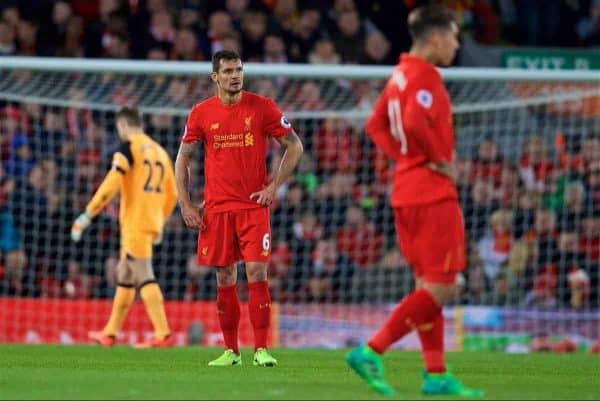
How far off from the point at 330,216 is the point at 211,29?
313 cm

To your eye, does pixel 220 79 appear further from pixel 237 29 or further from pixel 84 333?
pixel 237 29

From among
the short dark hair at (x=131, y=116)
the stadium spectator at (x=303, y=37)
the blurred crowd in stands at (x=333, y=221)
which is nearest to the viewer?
the short dark hair at (x=131, y=116)

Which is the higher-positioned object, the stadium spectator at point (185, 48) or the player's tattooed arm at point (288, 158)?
the stadium spectator at point (185, 48)

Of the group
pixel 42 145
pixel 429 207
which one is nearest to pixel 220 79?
pixel 429 207

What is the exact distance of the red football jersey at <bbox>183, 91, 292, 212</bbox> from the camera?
1008 centimetres

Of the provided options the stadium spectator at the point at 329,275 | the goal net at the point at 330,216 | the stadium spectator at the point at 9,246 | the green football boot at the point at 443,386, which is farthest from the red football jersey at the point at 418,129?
the stadium spectator at the point at 329,275

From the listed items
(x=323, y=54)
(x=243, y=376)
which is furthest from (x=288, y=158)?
(x=323, y=54)

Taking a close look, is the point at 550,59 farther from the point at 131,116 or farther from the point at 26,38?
the point at 131,116

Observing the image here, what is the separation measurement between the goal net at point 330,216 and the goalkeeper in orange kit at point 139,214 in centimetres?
195

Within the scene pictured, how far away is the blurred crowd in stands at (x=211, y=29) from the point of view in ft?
60.4

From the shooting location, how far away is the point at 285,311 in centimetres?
1548

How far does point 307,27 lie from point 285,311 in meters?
5.23

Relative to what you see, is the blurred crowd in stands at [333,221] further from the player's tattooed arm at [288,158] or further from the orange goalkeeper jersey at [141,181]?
the player's tattooed arm at [288,158]

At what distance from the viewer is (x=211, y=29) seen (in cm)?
1900
